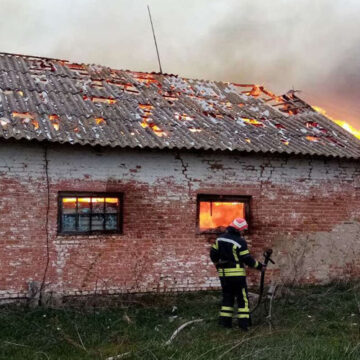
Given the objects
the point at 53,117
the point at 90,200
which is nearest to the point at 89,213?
the point at 90,200

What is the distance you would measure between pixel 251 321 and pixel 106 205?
3.46 meters

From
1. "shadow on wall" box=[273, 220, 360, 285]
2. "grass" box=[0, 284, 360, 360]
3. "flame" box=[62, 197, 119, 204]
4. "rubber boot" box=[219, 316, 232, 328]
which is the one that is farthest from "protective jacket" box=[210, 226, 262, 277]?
"shadow on wall" box=[273, 220, 360, 285]

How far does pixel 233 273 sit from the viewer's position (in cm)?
700

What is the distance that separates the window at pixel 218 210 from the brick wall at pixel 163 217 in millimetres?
172

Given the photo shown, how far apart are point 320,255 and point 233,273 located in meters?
3.98

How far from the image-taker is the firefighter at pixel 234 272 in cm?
696

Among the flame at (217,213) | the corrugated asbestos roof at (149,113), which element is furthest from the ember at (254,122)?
the flame at (217,213)

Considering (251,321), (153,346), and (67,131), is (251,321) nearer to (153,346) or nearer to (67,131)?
(153,346)

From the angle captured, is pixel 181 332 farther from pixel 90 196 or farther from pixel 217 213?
pixel 217 213

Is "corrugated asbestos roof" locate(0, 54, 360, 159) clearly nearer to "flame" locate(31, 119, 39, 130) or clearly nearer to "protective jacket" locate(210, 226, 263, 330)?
"flame" locate(31, 119, 39, 130)

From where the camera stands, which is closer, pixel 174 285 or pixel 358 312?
pixel 358 312

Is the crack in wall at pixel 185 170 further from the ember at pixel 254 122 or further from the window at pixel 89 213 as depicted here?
the ember at pixel 254 122

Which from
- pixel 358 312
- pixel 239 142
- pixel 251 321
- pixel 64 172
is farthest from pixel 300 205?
pixel 64 172

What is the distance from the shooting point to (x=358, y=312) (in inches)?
312
